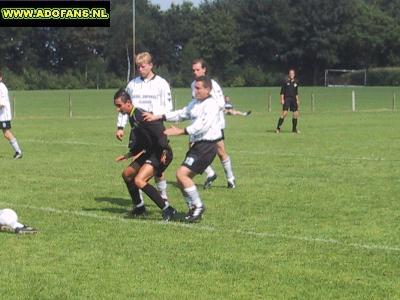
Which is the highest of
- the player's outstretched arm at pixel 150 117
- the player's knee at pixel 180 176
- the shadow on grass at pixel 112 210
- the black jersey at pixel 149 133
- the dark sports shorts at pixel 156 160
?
the player's outstretched arm at pixel 150 117

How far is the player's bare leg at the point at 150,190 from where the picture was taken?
10.6m

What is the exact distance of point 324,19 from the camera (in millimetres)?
107750

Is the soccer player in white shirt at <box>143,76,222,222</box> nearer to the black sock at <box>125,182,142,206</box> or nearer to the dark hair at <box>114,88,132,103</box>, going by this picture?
the dark hair at <box>114,88,132,103</box>

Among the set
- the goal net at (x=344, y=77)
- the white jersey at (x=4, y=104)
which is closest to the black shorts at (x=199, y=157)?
the white jersey at (x=4, y=104)

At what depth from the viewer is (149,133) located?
10.7 m

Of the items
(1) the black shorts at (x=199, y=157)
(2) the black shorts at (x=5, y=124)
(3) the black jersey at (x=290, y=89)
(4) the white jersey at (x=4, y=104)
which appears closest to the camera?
(1) the black shorts at (x=199, y=157)

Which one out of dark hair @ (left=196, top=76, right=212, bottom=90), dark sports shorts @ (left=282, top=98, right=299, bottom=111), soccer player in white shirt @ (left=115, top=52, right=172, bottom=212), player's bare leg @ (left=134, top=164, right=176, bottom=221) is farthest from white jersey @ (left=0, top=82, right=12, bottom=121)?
dark sports shorts @ (left=282, top=98, right=299, bottom=111)

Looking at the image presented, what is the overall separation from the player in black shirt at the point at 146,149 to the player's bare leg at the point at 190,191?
0.32 m

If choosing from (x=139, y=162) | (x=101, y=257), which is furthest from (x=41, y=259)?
(x=139, y=162)

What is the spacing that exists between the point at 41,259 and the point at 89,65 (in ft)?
318

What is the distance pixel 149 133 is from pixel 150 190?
2.36ft

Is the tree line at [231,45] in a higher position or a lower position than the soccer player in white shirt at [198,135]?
higher

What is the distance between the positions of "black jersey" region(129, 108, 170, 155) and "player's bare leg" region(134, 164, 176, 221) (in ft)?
0.84

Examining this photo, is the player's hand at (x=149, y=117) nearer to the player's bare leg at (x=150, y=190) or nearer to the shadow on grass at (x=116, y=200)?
the player's bare leg at (x=150, y=190)
